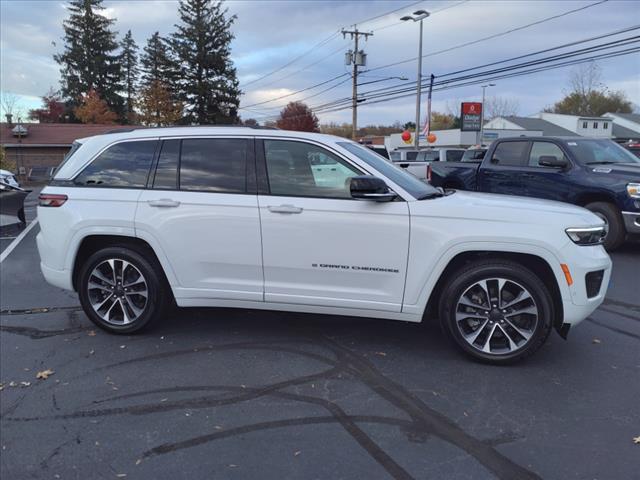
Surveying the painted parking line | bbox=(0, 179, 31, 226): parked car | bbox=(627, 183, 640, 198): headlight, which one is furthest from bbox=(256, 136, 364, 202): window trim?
bbox=(0, 179, 31, 226): parked car

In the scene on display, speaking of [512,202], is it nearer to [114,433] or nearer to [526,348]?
[526,348]

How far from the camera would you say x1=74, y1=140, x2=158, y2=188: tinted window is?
4.64 metres

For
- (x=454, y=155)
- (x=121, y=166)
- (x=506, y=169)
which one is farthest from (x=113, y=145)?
(x=454, y=155)

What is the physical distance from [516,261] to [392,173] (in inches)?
49.1

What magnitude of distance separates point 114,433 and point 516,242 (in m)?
3.05

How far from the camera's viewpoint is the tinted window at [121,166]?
4.64 meters

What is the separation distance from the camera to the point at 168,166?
4.59 metres

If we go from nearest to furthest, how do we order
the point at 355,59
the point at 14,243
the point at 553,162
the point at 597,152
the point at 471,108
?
1. the point at 553,162
2. the point at 597,152
3. the point at 14,243
4. the point at 355,59
5. the point at 471,108

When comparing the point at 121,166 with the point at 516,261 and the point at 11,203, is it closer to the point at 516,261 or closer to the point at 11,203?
the point at 516,261

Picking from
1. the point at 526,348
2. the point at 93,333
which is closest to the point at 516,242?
the point at 526,348

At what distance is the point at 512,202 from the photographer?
4148 millimetres

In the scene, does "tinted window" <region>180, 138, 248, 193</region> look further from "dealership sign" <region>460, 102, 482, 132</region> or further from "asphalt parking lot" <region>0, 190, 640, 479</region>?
"dealership sign" <region>460, 102, 482, 132</region>

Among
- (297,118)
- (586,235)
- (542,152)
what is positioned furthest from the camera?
(297,118)

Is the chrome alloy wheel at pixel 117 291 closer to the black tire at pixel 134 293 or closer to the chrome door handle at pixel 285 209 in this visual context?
→ the black tire at pixel 134 293
